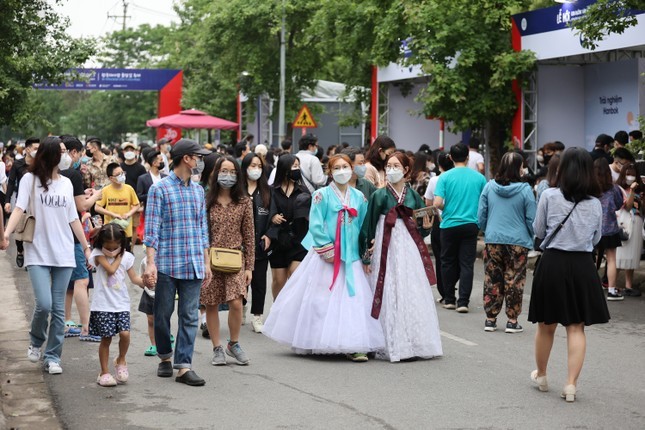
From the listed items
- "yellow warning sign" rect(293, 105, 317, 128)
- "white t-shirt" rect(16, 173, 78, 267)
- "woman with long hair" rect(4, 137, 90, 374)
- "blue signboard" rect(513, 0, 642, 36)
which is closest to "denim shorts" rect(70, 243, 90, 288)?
"woman with long hair" rect(4, 137, 90, 374)

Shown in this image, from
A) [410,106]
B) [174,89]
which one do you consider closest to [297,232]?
[410,106]

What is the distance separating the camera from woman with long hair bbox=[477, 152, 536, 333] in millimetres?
11586

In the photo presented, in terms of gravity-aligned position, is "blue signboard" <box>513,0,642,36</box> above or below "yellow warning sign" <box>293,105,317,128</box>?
above

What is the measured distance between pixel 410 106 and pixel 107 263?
22.3 metres

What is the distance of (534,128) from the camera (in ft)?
75.0

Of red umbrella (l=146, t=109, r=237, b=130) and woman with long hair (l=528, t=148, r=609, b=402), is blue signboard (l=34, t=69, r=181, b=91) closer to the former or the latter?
red umbrella (l=146, t=109, r=237, b=130)

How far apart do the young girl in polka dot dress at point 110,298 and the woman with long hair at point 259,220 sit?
8.89 feet

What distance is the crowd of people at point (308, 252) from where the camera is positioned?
8.31 metres

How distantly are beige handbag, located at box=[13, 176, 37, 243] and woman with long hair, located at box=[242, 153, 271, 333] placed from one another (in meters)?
2.80

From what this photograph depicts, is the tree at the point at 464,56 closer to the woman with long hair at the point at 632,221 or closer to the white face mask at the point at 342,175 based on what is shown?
the woman with long hair at the point at 632,221

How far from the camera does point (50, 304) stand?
900 centimetres

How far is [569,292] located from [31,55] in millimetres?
14757

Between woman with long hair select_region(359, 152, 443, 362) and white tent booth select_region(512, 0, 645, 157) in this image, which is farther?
white tent booth select_region(512, 0, 645, 157)

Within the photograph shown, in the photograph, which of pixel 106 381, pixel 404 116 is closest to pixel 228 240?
pixel 106 381
